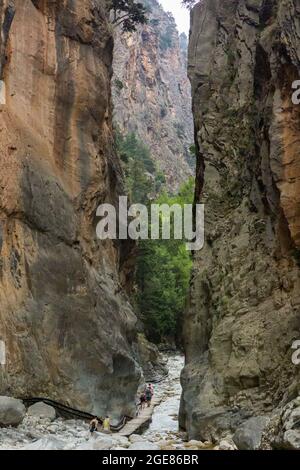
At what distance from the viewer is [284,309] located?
17.1m

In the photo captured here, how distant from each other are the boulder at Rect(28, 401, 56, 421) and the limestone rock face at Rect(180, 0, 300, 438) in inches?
182

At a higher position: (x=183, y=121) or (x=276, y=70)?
(x=183, y=121)

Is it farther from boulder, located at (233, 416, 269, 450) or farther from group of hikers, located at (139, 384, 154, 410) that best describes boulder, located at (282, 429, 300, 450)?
group of hikers, located at (139, 384, 154, 410)

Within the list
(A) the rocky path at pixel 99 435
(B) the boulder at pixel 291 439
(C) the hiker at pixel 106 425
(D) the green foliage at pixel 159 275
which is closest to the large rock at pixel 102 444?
(A) the rocky path at pixel 99 435

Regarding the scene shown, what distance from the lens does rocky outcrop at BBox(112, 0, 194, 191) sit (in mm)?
83312

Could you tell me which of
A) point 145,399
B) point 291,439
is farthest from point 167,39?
point 291,439

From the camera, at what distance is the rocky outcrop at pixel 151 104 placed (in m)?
83.3

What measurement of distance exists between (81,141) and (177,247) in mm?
31304

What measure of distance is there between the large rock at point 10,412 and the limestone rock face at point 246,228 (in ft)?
19.8

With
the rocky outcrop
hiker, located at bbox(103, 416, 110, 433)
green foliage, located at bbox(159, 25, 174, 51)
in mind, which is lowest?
hiker, located at bbox(103, 416, 110, 433)

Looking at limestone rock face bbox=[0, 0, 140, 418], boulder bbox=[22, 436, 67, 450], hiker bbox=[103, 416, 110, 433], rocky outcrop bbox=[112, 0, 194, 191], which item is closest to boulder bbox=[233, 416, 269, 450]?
boulder bbox=[22, 436, 67, 450]

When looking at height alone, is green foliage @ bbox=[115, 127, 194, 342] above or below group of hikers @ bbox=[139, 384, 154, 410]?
above

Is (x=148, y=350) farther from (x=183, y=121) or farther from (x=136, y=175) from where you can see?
(x=183, y=121)

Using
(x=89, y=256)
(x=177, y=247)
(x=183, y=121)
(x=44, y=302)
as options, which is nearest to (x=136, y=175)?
(x=177, y=247)
